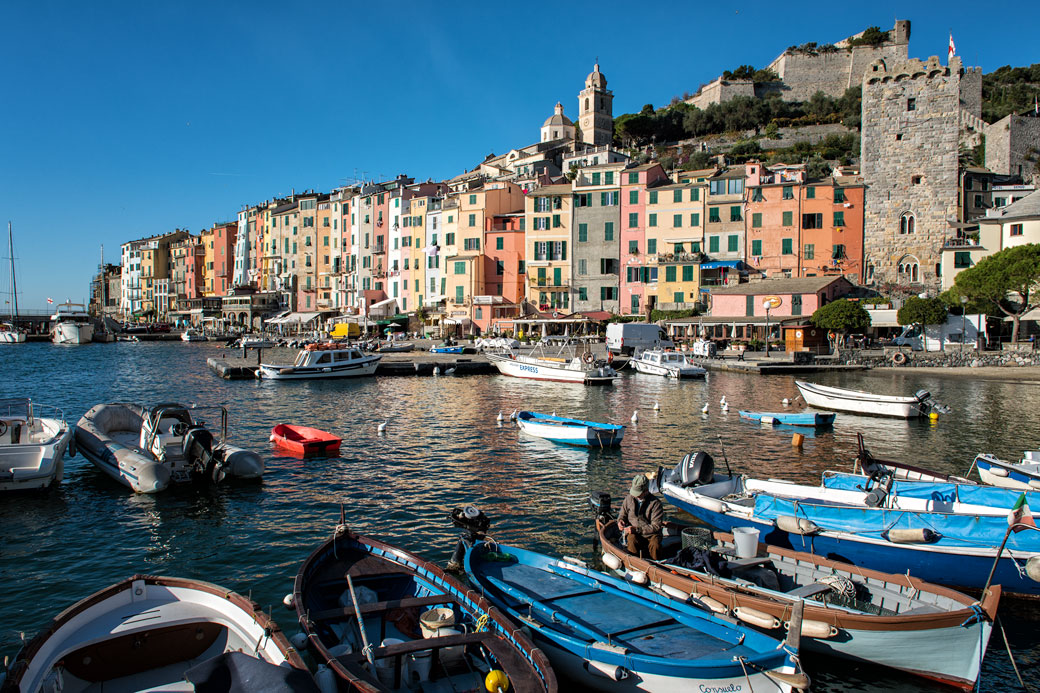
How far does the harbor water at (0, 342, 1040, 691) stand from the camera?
11.6 metres

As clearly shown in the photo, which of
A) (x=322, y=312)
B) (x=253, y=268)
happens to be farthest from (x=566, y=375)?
(x=253, y=268)

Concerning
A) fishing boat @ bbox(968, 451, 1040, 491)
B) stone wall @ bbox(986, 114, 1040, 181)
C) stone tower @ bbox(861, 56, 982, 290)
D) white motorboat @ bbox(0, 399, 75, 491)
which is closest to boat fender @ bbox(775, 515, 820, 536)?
fishing boat @ bbox(968, 451, 1040, 491)

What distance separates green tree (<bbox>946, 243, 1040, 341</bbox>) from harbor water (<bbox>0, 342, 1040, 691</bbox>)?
9.29 metres

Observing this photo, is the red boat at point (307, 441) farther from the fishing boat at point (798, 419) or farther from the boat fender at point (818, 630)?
the fishing boat at point (798, 419)

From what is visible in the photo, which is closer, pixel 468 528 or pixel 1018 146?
pixel 468 528

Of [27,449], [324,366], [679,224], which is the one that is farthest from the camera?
[679,224]

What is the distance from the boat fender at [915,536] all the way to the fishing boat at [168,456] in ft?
45.4

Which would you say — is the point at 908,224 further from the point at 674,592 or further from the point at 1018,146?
the point at 674,592

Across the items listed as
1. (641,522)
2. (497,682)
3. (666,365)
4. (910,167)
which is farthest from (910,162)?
(497,682)

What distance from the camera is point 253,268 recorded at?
108 meters

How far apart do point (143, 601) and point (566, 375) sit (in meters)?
33.7

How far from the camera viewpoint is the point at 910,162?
5997 centimetres

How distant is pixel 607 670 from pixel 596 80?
117 m

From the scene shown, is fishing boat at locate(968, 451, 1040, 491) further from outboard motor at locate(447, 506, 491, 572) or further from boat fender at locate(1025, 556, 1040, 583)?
outboard motor at locate(447, 506, 491, 572)
